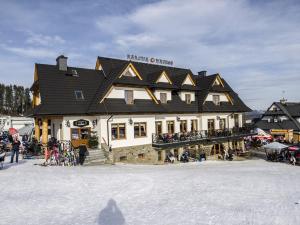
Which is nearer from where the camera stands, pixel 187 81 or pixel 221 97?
pixel 187 81

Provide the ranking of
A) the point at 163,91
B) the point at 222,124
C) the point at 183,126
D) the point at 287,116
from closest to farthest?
the point at 163,91 < the point at 183,126 < the point at 222,124 < the point at 287,116

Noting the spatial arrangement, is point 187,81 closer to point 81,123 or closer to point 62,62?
point 62,62

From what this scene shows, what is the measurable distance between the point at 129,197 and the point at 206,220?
11.2 ft

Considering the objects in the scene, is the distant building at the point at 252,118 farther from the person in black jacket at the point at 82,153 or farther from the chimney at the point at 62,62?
the person in black jacket at the point at 82,153

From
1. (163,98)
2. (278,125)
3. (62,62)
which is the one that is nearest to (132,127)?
(163,98)

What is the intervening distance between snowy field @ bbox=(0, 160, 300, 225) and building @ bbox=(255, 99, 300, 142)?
40708mm

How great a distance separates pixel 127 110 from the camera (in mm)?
24844

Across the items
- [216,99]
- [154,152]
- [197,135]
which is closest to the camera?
[154,152]

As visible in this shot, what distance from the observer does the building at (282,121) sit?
52.1 meters

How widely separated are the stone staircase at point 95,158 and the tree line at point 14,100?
9179cm

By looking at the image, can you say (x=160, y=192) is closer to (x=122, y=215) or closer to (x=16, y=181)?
(x=122, y=215)

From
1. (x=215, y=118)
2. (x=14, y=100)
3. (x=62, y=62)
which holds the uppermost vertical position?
(x=14, y=100)

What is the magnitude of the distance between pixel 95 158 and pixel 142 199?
10.9 m

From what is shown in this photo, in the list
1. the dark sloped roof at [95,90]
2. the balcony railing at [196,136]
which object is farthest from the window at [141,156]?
the dark sloped roof at [95,90]
